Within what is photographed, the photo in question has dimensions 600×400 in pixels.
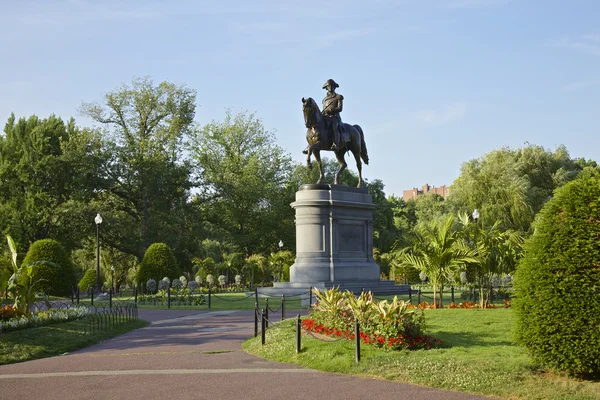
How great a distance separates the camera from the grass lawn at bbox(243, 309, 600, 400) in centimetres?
944

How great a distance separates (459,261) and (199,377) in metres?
10.3

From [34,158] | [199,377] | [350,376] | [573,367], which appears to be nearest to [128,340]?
[199,377]

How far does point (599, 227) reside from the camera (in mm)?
9461

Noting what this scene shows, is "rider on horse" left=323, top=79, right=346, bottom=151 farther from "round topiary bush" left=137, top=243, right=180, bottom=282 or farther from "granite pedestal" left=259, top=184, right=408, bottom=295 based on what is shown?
"round topiary bush" left=137, top=243, right=180, bottom=282

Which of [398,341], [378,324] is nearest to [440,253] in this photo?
[378,324]

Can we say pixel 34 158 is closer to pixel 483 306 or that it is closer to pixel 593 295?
pixel 483 306

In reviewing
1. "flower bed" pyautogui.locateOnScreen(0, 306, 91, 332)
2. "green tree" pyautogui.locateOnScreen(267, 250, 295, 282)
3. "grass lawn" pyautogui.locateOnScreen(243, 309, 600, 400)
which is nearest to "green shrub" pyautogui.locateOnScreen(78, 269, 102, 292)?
"green tree" pyautogui.locateOnScreen(267, 250, 295, 282)

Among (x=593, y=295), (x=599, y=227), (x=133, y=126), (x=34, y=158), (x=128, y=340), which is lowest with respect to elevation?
(x=128, y=340)

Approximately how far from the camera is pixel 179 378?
1121 centimetres

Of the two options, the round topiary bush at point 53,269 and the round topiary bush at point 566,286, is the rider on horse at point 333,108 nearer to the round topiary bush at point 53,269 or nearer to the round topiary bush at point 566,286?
the round topiary bush at point 53,269

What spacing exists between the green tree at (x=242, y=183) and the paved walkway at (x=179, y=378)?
43336mm

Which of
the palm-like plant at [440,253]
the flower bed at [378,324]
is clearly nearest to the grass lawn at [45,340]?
the flower bed at [378,324]

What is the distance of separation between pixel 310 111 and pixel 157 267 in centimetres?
1282

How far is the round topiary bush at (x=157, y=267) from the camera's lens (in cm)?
3500
